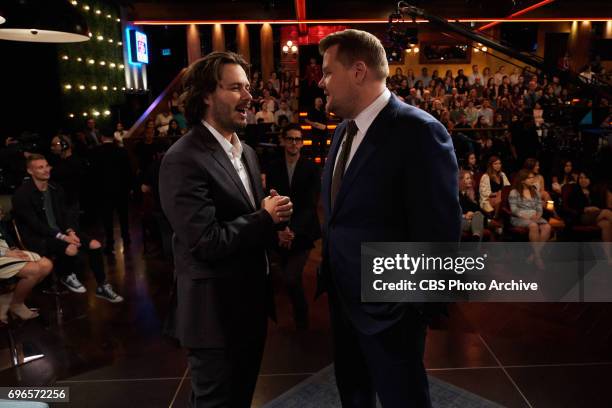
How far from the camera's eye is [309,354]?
3227 millimetres

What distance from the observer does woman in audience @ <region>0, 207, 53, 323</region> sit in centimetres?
333

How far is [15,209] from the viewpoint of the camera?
4.05m

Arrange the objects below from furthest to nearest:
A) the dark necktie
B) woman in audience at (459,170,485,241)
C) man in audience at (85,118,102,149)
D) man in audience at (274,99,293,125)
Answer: man in audience at (274,99,293,125)
man in audience at (85,118,102,149)
woman in audience at (459,170,485,241)
the dark necktie

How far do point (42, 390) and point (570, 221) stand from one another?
4998 mm

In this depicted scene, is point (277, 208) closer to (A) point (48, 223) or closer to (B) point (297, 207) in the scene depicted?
(B) point (297, 207)

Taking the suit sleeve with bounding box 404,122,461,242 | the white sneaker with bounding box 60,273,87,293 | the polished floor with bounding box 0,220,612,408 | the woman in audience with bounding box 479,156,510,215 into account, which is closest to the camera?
the suit sleeve with bounding box 404,122,461,242

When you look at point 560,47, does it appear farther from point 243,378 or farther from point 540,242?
point 243,378

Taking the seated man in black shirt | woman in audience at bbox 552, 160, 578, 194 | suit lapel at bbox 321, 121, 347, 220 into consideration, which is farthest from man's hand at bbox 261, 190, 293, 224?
woman in audience at bbox 552, 160, 578, 194

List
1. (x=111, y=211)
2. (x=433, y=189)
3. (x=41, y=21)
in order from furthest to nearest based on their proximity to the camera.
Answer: (x=111, y=211)
(x=41, y=21)
(x=433, y=189)

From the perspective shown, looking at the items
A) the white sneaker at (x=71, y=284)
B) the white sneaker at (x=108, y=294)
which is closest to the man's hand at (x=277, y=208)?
the white sneaker at (x=108, y=294)

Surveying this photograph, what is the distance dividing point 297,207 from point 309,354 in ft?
3.48

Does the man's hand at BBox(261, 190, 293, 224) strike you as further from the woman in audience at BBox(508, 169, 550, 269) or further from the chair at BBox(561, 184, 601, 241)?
the chair at BBox(561, 184, 601, 241)

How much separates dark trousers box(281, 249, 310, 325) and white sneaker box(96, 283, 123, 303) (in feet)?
5.64
